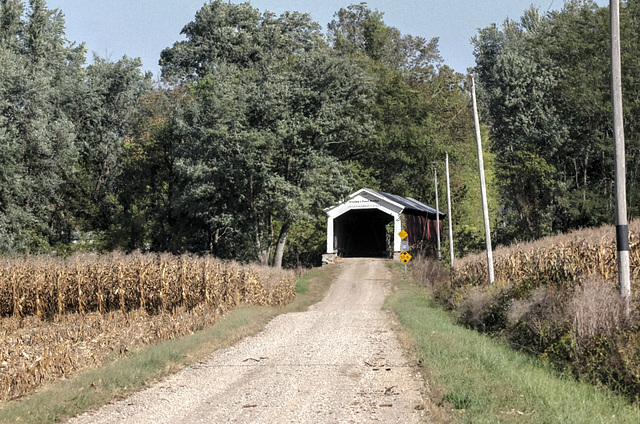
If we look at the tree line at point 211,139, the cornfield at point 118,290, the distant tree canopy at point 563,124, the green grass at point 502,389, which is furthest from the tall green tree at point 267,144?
the green grass at point 502,389

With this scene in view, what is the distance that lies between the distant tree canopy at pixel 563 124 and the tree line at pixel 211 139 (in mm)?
5702

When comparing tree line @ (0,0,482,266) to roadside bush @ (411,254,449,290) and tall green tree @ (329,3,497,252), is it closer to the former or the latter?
tall green tree @ (329,3,497,252)

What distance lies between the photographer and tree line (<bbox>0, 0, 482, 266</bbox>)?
142ft

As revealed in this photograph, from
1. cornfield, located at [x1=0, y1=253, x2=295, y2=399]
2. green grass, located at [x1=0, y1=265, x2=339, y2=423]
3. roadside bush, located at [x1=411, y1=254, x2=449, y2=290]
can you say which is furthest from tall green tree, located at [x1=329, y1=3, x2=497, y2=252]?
green grass, located at [x1=0, y1=265, x2=339, y2=423]

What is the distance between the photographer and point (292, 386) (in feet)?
39.3

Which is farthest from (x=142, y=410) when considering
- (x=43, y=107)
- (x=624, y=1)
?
(x=624, y=1)

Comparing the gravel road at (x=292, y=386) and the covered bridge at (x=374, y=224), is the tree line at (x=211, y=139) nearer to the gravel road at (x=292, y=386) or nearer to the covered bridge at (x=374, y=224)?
the covered bridge at (x=374, y=224)

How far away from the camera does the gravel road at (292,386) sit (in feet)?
32.4

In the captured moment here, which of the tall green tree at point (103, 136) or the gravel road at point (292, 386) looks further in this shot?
the tall green tree at point (103, 136)

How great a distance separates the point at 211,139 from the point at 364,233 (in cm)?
2086

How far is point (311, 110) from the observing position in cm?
4506

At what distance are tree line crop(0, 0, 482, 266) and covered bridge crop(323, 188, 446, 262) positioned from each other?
2.28 metres

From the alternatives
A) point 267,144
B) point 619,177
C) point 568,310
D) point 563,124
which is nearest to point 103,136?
point 267,144

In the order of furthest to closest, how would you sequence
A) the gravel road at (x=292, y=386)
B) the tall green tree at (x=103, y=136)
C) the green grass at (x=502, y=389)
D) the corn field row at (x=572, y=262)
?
the tall green tree at (x=103, y=136)
the corn field row at (x=572, y=262)
the gravel road at (x=292, y=386)
the green grass at (x=502, y=389)
